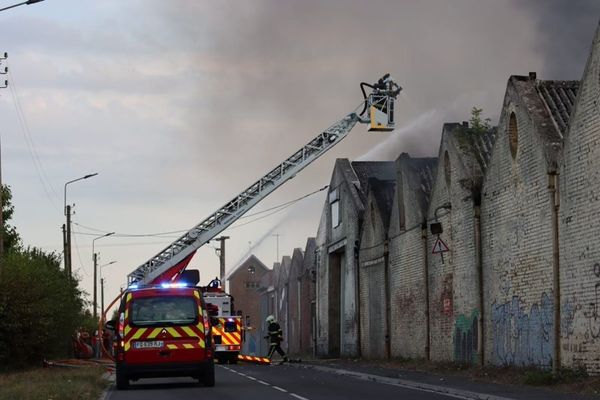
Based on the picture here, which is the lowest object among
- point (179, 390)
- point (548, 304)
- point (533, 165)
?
point (179, 390)

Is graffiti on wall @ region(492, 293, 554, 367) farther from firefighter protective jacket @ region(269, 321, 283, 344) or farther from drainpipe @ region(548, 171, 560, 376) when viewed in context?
firefighter protective jacket @ region(269, 321, 283, 344)

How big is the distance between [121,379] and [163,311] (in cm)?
182

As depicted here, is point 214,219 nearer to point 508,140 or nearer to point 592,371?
point 508,140

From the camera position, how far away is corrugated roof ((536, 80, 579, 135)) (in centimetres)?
2872

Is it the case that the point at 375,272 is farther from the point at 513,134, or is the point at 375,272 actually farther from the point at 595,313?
the point at 595,313

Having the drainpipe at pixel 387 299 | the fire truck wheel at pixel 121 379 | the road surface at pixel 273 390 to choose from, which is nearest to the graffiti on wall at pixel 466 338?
the road surface at pixel 273 390

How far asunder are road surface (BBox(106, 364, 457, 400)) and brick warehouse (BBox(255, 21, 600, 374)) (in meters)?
3.89

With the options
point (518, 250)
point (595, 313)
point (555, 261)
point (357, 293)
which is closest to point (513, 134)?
point (518, 250)

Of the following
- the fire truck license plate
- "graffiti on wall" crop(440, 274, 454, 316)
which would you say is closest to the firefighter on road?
"graffiti on wall" crop(440, 274, 454, 316)

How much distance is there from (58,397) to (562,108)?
14.2 meters

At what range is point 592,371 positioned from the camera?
24.5m

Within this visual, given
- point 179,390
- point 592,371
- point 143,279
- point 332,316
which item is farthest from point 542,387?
point 332,316

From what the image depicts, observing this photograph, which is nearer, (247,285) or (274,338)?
(274,338)

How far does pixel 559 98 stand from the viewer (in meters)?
29.7
